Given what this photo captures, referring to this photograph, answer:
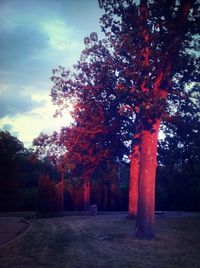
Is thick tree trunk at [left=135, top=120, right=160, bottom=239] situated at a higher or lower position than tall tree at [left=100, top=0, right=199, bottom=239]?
lower

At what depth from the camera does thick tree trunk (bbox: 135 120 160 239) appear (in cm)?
1734

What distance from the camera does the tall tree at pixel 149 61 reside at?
56.6ft

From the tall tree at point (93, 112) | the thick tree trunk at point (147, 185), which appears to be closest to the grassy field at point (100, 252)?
the thick tree trunk at point (147, 185)

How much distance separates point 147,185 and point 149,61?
6022 mm

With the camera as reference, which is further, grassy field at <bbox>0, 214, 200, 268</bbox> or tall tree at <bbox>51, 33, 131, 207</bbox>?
tall tree at <bbox>51, 33, 131, 207</bbox>

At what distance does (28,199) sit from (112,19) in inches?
1608

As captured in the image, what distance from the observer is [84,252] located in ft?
40.7

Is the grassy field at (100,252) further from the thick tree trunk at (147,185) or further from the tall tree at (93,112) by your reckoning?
the tall tree at (93,112)

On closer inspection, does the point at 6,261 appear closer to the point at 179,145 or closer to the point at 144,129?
the point at 144,129

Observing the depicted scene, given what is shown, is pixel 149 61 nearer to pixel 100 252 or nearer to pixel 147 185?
pixel 147 185

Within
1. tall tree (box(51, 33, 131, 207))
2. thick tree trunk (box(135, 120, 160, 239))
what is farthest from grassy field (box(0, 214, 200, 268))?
tall tree (box(51, 33, 131, 207))

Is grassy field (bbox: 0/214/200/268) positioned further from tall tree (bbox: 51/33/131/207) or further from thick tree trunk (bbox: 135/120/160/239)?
tall tree (bbox: 51/33/131/207)

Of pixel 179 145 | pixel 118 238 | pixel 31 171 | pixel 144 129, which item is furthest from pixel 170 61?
pixel 31 171

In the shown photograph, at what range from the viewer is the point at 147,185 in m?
17.6
